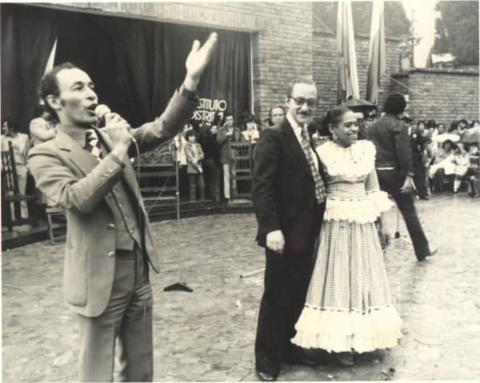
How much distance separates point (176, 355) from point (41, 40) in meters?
7.28

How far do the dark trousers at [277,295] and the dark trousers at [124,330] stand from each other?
142 cm

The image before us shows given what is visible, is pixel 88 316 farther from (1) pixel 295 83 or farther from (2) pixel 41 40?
(2) pixel 41 40

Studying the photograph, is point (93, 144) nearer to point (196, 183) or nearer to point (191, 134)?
point (191, 134)

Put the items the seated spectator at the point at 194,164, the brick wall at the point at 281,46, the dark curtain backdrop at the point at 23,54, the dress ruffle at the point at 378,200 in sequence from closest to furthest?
the dress ruffle at the point at 378,200, the dark curtain backdrop at the point at 23,54, the brick wall at the point at 281,46, the seated spectator at the point at 194,164

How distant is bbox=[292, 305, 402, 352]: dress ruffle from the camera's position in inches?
155

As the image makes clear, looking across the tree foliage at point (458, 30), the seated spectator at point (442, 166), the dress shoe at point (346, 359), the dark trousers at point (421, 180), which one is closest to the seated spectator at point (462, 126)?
the seated spectator at point (442, 166)

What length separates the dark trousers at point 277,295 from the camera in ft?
12.8

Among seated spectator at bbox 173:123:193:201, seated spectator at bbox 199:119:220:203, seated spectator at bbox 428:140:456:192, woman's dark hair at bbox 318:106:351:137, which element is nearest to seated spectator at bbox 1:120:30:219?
seated spectator at bbox 173:123:193:201

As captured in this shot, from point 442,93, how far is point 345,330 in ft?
46.6

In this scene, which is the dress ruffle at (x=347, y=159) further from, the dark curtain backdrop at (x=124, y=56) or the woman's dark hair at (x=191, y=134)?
the woman's dark hair at (x=191, y=134)

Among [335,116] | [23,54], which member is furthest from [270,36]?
[335,116]

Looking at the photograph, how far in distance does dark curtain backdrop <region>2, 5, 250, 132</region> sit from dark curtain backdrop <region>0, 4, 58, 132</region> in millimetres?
15

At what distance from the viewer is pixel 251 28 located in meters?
11.8

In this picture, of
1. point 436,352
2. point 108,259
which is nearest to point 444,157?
point 436,352
